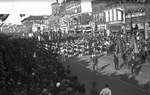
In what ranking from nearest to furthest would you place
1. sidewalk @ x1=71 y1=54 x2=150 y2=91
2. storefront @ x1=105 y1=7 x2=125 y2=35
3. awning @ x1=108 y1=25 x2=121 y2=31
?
sidewalk @ x1=71 y1=54 x2=150 y2=91 < storefront @ x1=105 y1=7 x2=125 y2=35 < awning @ x1=108 y1=25 x2=121 y2=31

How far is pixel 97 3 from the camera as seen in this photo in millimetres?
55906

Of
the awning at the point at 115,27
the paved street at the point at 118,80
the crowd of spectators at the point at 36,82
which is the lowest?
the paved street at the point at 118,80

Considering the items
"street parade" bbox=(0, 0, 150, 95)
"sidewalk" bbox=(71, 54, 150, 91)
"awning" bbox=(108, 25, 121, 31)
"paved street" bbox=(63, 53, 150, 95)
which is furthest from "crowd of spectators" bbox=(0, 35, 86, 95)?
"awning" bbox=(108, 25, 121, 31)

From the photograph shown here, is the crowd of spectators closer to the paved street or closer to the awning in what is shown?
the paved street

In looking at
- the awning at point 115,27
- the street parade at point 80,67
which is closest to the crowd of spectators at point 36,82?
the street parade at point 80,67

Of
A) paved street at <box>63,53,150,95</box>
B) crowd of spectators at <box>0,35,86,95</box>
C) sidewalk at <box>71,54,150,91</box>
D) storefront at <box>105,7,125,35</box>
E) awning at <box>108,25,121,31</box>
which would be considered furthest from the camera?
awning at <box>108,25,121,31</box>

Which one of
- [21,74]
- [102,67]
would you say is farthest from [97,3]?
[21,74]

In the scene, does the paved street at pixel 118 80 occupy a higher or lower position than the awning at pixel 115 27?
lower

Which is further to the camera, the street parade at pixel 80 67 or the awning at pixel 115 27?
the awning at pixel 115 27

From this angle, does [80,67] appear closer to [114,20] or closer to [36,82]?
[36,82]

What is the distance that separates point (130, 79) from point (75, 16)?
5377 centimetres

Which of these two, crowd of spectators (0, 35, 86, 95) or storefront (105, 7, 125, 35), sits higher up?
storefront (105, 7, 125, 35)

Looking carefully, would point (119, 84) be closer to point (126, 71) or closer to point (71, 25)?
point (126, 71)

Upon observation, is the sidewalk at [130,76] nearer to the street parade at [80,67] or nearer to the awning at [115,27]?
the street parade at [80,67]
